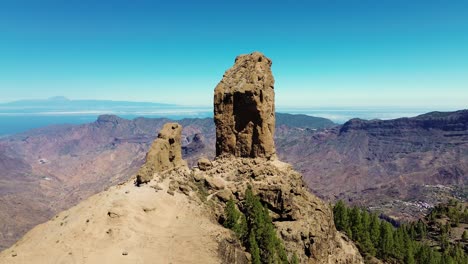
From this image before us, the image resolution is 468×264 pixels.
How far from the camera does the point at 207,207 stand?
222 feet

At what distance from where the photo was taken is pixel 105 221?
53969mm

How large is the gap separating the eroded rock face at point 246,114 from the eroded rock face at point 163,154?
387 inches

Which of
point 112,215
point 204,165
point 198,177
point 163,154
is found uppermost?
point 163,154

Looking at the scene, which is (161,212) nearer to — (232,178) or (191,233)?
(191,233)

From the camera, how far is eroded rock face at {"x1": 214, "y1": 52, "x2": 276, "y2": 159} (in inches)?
3125

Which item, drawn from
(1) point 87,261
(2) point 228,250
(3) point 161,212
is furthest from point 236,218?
(1) point 87,261

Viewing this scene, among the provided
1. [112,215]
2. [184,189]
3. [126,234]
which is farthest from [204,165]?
[126,234]

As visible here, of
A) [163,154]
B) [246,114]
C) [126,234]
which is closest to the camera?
[126,234]

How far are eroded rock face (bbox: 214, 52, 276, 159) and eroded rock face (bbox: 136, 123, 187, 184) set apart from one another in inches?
387

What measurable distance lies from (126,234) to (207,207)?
62.0ft

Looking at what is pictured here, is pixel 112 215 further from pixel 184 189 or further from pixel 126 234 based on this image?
pixel 184 189

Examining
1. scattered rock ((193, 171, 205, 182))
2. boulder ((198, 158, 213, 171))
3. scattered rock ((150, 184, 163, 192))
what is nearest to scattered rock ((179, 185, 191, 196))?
scattered rock ((150, 184, 163, 192))

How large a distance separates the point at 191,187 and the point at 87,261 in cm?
2831

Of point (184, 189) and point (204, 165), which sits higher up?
point (204, 165)
